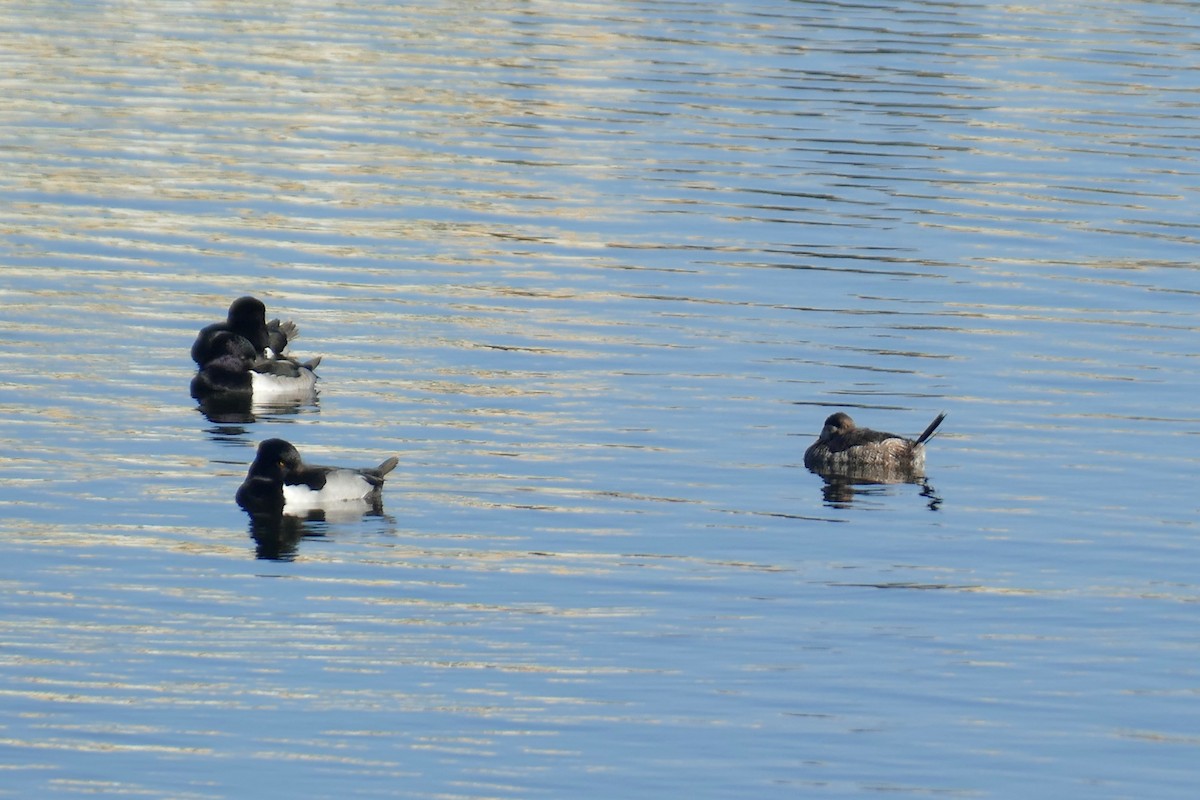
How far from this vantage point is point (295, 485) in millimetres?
19594

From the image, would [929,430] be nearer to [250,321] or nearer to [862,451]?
[862,451]

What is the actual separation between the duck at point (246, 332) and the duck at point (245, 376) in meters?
0.07

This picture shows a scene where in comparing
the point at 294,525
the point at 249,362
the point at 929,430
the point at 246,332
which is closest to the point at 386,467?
the point at 294,525

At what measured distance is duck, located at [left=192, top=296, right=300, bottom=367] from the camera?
24484 millimetres

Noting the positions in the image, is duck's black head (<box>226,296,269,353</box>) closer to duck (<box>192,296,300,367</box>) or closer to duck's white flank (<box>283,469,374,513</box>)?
duck (<box>192,296,300,367</box>)

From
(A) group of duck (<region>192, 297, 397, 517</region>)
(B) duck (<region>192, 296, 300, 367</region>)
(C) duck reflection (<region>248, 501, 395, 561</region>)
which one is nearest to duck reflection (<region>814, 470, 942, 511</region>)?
(A) group of duck (<region>192, 297, 397, 517</region>)

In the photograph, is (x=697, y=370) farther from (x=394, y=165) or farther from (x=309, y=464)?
(x=394, y=165)

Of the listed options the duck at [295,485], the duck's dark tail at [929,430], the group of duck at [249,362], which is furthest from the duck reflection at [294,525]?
the duck's dark tail at [929,430]

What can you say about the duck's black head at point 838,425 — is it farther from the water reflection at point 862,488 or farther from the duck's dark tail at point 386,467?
the duck's dark tail at point 386,467

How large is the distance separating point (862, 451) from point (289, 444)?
5404mm

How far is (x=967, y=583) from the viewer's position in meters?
18.0

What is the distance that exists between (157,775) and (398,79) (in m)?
34.4

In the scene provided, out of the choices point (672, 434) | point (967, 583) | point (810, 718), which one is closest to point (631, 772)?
point (810, 718)

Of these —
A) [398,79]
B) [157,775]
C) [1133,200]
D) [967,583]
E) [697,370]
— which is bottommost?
[157,775]
